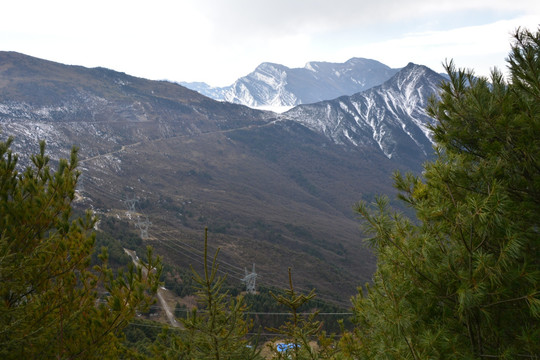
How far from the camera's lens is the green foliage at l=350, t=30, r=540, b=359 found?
133 inches

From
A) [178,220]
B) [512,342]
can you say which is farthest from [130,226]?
[512,342]

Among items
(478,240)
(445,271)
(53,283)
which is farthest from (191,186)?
(478,240)

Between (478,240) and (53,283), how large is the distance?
6.23 metres

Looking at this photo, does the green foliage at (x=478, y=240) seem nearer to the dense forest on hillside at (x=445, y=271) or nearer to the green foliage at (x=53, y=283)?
the dense forest on hillside at (x=445, y=271)

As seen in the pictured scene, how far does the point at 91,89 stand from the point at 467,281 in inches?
8976

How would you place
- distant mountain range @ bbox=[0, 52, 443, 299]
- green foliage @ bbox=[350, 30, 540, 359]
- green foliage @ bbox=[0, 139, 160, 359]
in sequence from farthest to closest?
distant mountain range @ bbox=[0, 52, 443, 299], green foliage @ bbox=[0, 139, 160, 359], green foliage @ bbox=[350, 30, 540, 359]

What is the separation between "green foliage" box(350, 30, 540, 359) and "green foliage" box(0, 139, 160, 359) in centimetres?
351

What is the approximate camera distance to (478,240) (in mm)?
3701

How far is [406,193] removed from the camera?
5.25 meters

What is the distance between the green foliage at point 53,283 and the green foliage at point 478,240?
Answer: 11.5 feet

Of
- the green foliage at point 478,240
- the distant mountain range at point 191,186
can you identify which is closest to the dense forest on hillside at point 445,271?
the green foliage at point 478,240

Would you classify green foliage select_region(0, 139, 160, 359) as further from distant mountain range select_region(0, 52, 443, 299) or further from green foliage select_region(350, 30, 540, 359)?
distant mountain range select_region(0, 52, 443, 299)

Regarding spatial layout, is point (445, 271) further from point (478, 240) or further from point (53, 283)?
point (53, 283)

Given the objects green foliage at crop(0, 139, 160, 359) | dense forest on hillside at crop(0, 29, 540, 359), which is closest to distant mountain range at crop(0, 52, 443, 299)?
dense forest on hillside at crop(0, 29, 540, 359)
